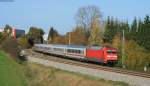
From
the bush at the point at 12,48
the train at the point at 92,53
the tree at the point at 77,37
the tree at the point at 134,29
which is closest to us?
the train at the point at 92,53

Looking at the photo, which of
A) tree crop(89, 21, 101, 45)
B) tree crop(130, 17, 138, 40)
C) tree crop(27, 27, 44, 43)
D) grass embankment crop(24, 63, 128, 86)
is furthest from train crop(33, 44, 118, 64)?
tree crop(27, 27, 44, 43)

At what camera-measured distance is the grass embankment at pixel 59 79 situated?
32469mm

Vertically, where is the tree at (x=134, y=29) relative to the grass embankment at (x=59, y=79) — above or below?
above

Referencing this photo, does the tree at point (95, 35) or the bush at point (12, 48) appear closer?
the bush at point (12, 48)

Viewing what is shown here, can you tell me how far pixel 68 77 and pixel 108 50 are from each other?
16.0 m

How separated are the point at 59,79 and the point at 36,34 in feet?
342

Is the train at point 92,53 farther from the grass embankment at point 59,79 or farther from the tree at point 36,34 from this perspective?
the tree at point 36,34

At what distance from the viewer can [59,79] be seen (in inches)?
1556

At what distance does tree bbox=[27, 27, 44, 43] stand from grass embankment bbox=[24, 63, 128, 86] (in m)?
87.8

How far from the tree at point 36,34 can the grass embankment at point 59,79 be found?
87.8 metres

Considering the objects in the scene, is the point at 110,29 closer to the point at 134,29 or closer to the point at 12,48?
the point at 134,29

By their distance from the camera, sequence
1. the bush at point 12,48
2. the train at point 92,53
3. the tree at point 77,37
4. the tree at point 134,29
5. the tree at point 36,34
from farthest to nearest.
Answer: the tree at point 36,34 < the tree at point 77,37 < the tree at point 134,29 < the bush at point 12,48 < the train at point 92,53

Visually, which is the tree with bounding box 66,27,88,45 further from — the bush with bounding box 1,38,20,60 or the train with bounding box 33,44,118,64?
the bush with bounding box 1,38,20,60

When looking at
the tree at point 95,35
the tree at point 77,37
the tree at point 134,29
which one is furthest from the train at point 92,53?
the tree at point 77,37
